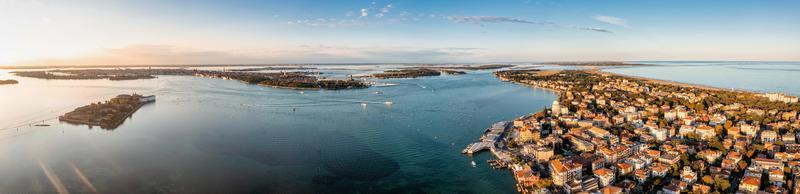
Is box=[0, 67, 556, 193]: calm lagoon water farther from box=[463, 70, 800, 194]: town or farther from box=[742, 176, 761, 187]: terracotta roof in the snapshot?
box=[742, 176, 761, 187]: terracotta roof

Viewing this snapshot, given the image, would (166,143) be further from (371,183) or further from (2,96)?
(2,96)

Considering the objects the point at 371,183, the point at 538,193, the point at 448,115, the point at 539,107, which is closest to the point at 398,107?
the point at 448,115

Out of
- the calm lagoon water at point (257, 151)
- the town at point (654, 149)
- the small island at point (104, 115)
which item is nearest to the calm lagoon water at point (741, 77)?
the town at point (654, 149)

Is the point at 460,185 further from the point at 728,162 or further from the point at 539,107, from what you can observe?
the point at 539,107

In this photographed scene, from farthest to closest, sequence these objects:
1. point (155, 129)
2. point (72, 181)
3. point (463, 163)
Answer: point (155, 129), point (463, 163), point (72, 181)

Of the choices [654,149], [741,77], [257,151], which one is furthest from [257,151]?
[741,77]

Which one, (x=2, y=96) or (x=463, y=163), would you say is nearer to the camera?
(x=463, y=163)

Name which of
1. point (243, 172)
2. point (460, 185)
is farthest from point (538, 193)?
point (243, 172)

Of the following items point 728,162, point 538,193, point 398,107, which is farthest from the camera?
point 398,107
